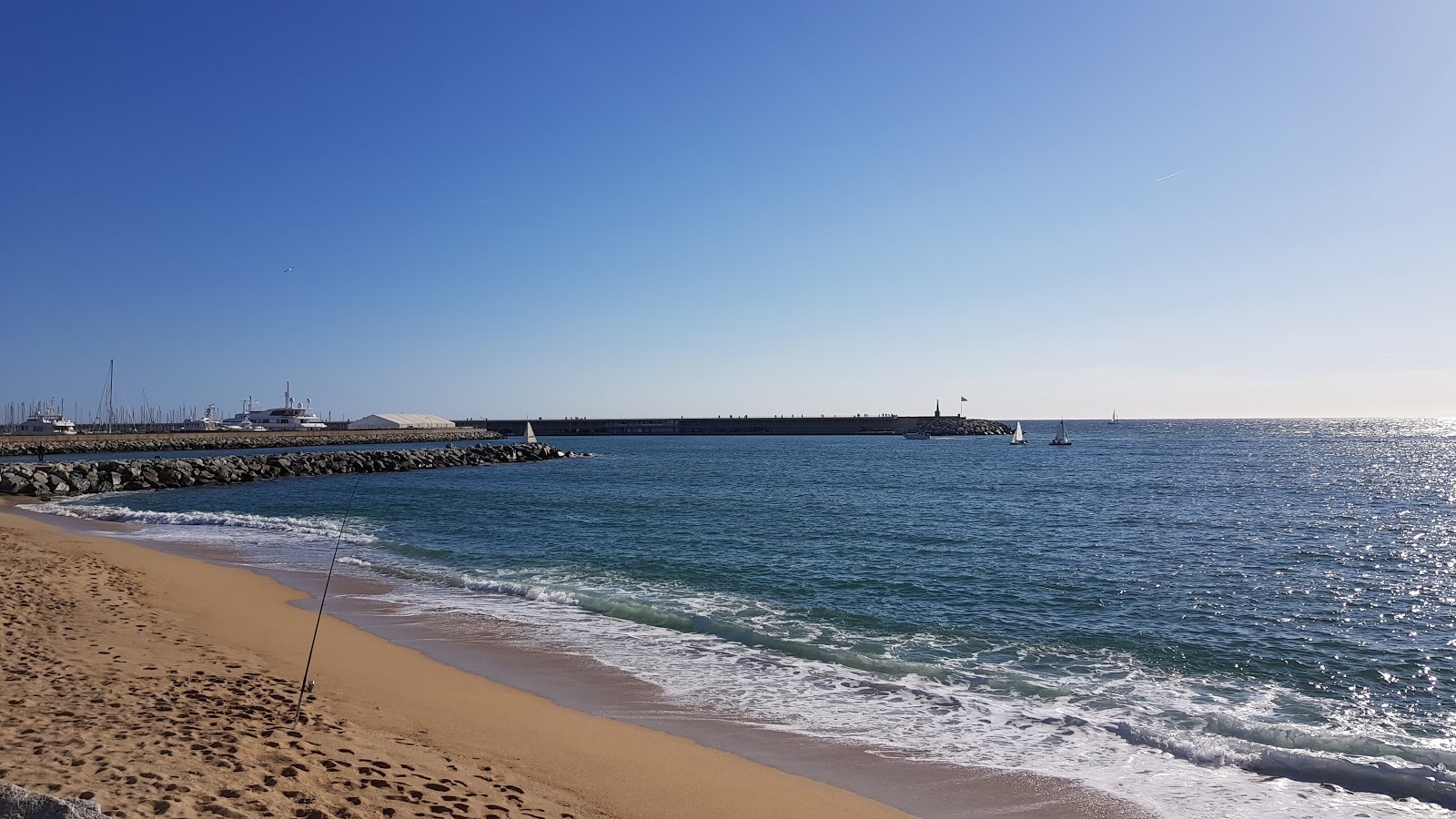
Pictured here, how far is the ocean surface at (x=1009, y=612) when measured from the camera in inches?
322

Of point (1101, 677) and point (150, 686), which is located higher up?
point (150, 686)

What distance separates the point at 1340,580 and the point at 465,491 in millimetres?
35452

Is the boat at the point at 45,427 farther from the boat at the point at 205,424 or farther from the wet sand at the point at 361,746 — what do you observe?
the wet sand at the point at 361,746

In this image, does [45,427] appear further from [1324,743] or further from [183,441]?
[1324,743]

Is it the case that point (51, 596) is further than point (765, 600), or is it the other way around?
point (765, 600)

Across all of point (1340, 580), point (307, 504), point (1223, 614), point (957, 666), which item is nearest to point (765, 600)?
point (957, 666)

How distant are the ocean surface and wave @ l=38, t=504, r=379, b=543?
→ 189mm

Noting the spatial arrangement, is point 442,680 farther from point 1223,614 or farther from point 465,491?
point 465,491

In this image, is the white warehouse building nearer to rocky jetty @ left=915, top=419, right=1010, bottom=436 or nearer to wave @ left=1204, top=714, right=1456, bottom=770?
rocky jetty @ left=915, top=419, right=1010, bottom=436

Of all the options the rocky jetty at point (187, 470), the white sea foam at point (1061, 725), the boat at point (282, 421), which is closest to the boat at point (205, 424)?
the boat at point (282, 421)

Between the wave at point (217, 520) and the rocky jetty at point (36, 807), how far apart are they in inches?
870

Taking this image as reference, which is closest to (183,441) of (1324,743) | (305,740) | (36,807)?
(305,740)

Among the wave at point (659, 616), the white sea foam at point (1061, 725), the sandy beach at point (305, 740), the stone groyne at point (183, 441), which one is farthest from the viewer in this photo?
the stone groyne at point (183, 441)

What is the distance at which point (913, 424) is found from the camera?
141 meters
